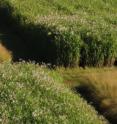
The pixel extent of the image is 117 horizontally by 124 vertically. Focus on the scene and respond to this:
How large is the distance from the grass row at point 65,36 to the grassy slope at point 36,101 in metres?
3.77

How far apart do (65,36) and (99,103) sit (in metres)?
4.26

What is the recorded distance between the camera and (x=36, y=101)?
13.8 m

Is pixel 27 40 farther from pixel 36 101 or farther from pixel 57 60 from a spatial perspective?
pixel 36 101

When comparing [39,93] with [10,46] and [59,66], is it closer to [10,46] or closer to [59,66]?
[59,66]

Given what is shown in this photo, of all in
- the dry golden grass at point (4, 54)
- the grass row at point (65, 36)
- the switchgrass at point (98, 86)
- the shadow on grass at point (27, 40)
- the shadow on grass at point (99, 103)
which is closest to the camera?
the shadow on grass at point (99, 103)

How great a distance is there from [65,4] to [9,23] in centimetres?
416

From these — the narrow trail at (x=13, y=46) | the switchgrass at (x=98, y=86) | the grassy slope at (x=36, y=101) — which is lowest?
the narrow trail at (x=13, y=46)

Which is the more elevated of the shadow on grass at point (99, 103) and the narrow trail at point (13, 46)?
the shadow on grass at point (99, 103)

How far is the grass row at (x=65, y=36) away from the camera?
2019cm

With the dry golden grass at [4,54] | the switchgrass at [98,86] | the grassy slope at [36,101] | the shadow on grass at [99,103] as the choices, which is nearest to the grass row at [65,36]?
the switchgrass at [98,86]

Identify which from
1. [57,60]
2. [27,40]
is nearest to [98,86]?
[57,60]

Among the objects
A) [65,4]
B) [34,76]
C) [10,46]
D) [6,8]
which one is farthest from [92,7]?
[34,76]

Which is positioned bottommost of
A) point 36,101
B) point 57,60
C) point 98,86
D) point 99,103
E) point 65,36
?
point 57,60

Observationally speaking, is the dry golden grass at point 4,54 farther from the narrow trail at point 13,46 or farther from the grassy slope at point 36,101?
the grassy slope at point 36,101
